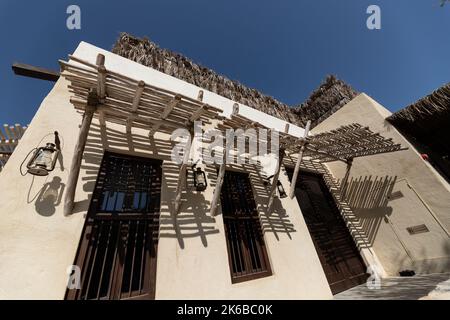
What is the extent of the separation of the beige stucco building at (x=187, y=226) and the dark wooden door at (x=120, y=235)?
2cm

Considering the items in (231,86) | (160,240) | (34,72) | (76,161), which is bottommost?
(160,240)

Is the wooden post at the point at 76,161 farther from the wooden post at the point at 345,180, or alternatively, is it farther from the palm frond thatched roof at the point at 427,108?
the palm frond thatched roof at the point at 427,108

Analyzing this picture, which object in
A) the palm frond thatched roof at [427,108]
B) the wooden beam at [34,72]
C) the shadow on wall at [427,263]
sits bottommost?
the shadow on wall at [427,263]

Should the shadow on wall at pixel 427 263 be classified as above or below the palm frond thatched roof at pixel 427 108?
below

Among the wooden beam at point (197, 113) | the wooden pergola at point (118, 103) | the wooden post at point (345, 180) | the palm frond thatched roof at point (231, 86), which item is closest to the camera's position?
the wooden pergola at point (118, 103)

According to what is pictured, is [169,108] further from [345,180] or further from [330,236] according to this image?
[345,180]

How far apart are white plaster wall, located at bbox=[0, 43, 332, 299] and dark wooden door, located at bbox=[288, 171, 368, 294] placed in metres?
0.86

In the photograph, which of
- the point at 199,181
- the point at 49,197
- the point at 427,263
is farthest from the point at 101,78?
the point at 427,263

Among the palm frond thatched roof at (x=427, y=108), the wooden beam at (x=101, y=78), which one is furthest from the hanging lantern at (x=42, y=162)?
the palm frond thatched roof at (x=427, y=108)

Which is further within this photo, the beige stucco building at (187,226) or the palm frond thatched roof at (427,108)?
the palm frond thatched roof at (427,108)

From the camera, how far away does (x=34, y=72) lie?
150 inches

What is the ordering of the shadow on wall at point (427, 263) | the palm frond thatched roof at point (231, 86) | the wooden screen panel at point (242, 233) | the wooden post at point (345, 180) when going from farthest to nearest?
the wooden post at point (345, 180)
the palm frond thatched roof at point (231, 86)
the shadow on wall at point (427, 263)
the wooden screen panel at point (242, 233)

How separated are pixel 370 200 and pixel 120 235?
7.56 m

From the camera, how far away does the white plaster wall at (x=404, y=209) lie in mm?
5008
